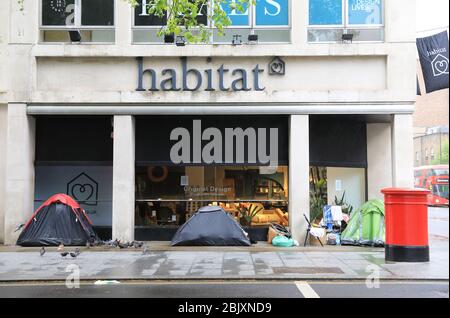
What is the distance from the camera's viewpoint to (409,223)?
11.4 meters

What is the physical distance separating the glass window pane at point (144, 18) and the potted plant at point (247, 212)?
6.33 metres

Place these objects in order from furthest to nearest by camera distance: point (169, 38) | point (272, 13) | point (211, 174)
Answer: point (211, 174), point (272, 13), point (169, 38)

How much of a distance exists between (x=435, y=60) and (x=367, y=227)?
215 inches

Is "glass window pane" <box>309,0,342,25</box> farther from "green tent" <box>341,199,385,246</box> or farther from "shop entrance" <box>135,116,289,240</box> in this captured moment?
"green tent" <box>341,199,385,246</box>

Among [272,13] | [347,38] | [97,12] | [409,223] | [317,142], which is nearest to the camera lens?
[409,223]

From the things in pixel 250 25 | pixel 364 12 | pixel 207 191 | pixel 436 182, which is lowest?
pixel 436 182

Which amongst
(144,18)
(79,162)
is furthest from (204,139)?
(144,18)

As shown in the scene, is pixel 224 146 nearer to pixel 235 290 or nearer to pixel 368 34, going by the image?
pixel 368 34

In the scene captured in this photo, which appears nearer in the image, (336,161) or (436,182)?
(336,161)

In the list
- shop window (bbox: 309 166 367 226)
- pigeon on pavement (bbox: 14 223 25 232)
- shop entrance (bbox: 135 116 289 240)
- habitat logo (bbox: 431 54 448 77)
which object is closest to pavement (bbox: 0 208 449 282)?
pigeon on pavement (bbox: 14 223 25 232)

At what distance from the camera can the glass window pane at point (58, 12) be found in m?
16.5

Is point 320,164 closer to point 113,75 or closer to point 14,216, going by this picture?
point 113,75

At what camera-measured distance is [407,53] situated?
1585 centimetres

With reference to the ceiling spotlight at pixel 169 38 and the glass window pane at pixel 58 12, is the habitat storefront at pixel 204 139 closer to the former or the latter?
the ceiling spotlight at pixel 169 38
